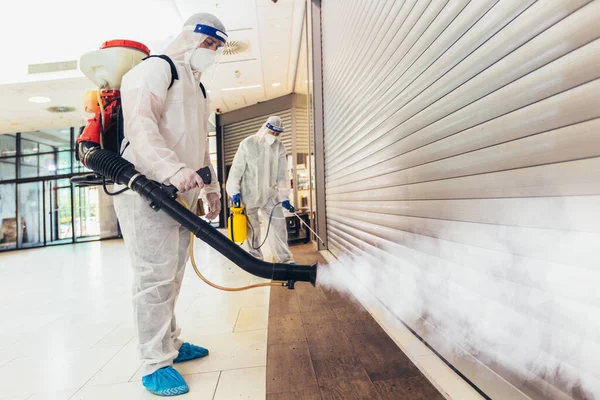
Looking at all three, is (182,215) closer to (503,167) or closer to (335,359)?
(335,359)

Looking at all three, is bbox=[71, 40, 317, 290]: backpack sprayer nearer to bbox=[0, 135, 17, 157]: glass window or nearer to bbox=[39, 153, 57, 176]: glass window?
bbox=[39, 153, 57, 176]: glass window

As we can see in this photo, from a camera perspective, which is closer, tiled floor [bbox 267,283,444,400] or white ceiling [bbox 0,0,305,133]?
tiled floor [bbox 267,283,444,400]

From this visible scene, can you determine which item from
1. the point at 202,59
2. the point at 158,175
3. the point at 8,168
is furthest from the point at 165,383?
the point at 8,168

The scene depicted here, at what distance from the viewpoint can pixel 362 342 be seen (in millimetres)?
1646

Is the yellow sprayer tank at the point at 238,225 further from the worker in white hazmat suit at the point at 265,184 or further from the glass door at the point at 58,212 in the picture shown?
the glass door at the point at 58,212

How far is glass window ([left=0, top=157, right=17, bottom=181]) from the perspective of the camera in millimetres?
9508

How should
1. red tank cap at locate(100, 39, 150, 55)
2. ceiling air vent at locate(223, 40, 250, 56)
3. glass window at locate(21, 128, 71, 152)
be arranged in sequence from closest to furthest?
1. red tank cap at locate(100, 39, 150, 55)
2. ceiling air vent at locate(223, 40, 250, 56)
3. glass window at locate(21, 128, 71, 152)

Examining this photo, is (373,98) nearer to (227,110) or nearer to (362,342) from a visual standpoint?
(362,342)

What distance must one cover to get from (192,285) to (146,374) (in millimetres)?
1839

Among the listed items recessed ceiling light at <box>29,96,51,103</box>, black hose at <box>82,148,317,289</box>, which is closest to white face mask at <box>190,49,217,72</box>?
black hose at <box>82,148,317,289</box>

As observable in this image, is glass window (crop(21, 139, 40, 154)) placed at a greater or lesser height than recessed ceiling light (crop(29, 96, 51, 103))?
lesser

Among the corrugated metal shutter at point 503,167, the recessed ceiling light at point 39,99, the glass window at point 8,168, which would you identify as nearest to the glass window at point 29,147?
the glass window at point 8,168

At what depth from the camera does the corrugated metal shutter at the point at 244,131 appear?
8.13 meters

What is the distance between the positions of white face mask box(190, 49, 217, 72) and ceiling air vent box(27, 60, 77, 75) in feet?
17.8
